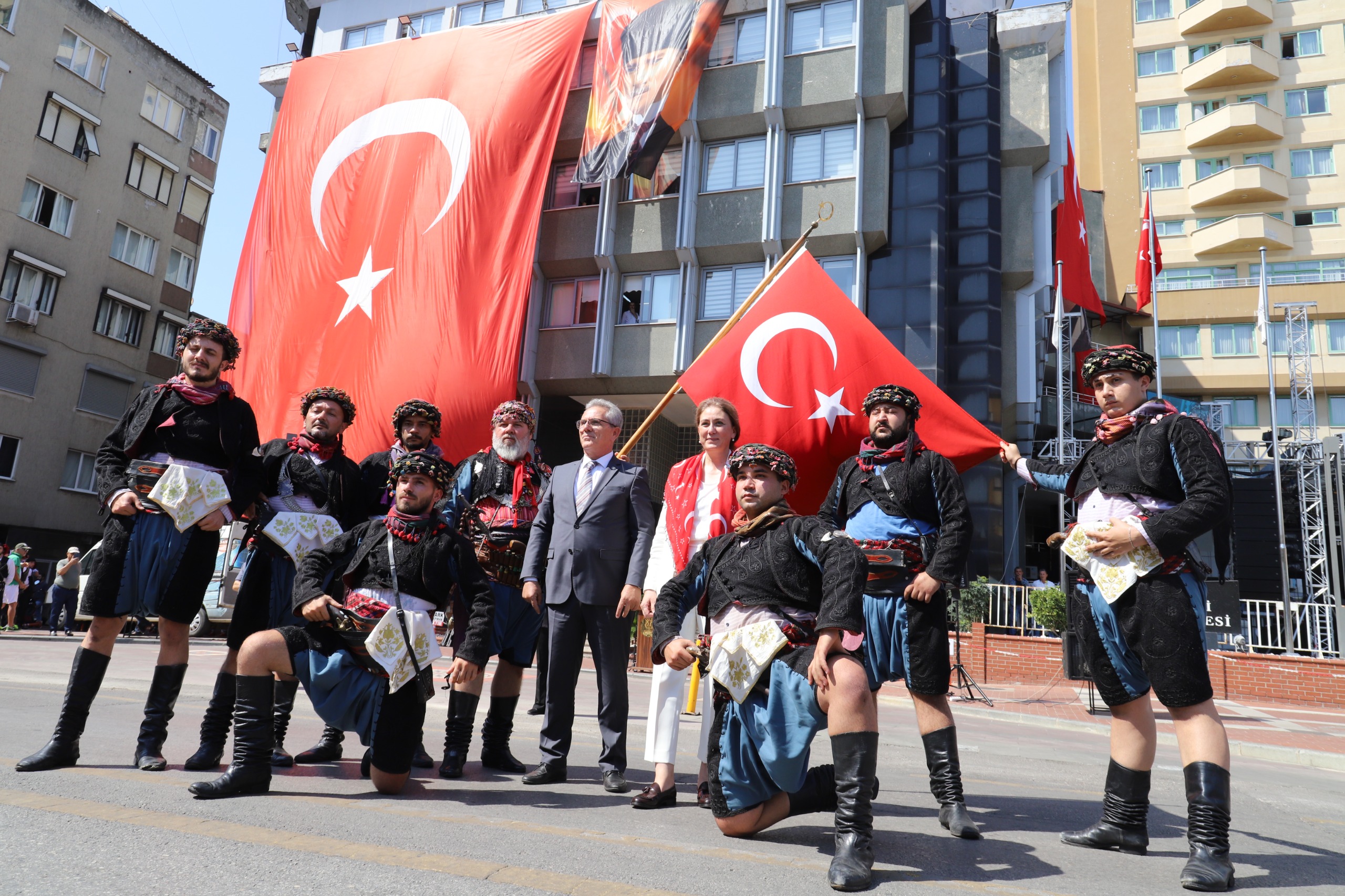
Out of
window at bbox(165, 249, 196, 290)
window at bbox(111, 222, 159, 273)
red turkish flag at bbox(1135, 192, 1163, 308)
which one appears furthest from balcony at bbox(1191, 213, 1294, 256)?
window at bbox(111, 222, 159, 273)

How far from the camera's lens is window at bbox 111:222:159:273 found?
110 ft

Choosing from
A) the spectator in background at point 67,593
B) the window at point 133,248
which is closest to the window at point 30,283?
the window at point 133,248

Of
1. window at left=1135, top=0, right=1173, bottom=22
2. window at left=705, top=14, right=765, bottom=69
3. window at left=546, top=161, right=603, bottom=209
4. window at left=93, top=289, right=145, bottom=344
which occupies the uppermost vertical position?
window at left=1135, top=0, right=1173, bottom=22

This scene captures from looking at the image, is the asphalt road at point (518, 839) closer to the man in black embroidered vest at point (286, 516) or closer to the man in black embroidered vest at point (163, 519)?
the man in black embroidered vest at point (163, 519)

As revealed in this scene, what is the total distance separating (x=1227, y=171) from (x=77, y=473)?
45.5m

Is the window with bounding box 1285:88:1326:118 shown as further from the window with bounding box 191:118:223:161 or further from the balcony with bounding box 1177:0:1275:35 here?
the window with bounding box 191:118:223:161

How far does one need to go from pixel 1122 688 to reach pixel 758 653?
1.79 meters

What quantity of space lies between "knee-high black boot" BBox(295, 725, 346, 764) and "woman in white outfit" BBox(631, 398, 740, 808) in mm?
1942

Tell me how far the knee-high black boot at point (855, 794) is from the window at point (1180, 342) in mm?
37427

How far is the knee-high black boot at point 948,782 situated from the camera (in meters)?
4.03

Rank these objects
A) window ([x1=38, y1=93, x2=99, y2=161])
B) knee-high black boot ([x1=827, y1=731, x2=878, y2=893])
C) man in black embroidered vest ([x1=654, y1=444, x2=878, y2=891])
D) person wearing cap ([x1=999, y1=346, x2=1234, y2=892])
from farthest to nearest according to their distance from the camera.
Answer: window ([x1=38, y1=93, x2=99, y2=161]) → person wearing cap ([x1=999, y1=346, x2=1234, y2=892]) → man in black embroidered vest ([x1=654, y1=444, x2=878, y2=891]) → knee-high black boot ([x1=827, y1=731, x2=878, y2=893])

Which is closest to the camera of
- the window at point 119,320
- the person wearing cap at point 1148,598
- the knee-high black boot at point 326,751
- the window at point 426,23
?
the person wearing cap at point 1148,598

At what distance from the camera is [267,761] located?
4.07m

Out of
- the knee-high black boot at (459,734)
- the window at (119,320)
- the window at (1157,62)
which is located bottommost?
the knee-high black boot at (459,734)
